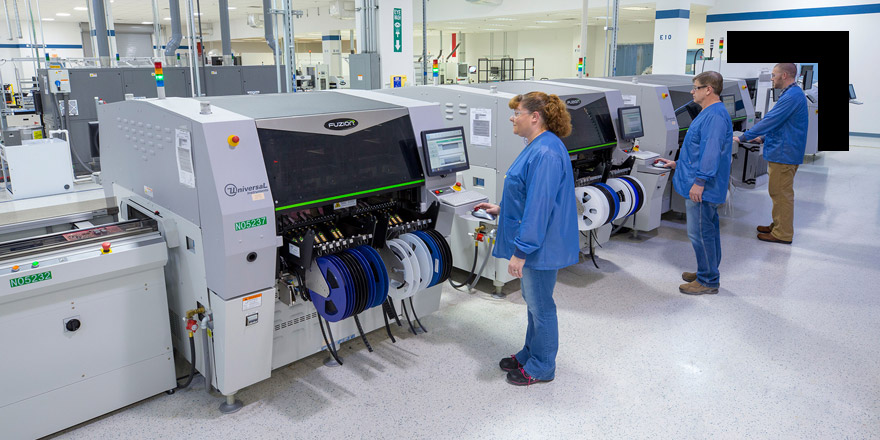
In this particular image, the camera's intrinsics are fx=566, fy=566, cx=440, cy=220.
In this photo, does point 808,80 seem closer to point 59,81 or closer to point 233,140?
point 233,140

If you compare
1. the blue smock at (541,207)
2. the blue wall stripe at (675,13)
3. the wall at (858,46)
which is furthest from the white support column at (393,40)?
the wall at (858,46)

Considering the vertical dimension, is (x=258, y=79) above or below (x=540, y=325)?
above

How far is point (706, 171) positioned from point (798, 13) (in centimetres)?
1060

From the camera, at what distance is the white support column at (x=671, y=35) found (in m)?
11.6

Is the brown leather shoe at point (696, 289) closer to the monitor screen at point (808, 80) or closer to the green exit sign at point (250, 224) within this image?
the green exit sign at point (250, 224)

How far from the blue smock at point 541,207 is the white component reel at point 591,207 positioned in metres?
1.31

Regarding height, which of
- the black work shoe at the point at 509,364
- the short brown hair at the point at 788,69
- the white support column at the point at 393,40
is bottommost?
the black work shoe at the point at 509,364

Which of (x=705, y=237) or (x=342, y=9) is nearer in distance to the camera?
(x=705, y=237)

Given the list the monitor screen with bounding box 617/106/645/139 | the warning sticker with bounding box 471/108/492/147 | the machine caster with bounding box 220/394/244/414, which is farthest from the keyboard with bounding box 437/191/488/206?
the monitor screen with bounding box 617/106/645/139

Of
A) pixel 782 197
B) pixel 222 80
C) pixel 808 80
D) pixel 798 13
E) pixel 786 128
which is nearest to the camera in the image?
pixel 786 128

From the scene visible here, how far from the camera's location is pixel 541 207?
7.98ft

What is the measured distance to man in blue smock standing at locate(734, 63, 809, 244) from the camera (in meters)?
4.68

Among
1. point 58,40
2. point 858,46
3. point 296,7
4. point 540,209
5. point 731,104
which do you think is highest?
point 296,7

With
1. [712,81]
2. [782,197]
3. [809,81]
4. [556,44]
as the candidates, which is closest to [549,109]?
[712,81]
